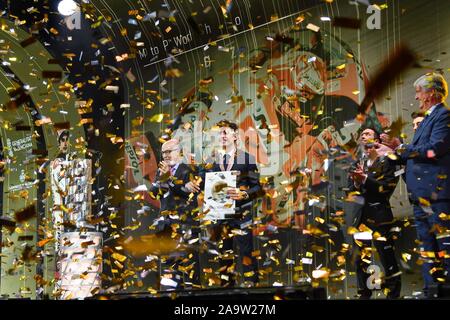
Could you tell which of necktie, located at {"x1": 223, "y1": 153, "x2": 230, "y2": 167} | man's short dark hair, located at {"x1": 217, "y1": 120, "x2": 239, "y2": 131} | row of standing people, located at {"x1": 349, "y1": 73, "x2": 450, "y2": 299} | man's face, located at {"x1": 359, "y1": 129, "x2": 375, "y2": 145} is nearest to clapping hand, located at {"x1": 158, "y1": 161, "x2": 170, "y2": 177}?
necktie, located at {"x1": 223, "y1": 153, "x2": 230, "y2": 167}

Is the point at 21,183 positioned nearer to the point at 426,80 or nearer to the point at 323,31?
the point at 323,31

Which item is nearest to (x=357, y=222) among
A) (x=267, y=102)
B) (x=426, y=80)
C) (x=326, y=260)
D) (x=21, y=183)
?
(x=326, y=260)

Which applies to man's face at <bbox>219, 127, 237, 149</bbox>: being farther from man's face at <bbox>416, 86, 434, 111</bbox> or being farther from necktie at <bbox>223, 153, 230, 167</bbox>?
man's face at <bbox>416, 86, 434, 111</bbox>

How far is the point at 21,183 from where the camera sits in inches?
350

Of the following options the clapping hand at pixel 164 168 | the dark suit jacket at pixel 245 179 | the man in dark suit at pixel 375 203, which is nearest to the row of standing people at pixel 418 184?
the man in dark suit at pixel 375 203

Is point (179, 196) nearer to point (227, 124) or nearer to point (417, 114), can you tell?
point (227, 124)

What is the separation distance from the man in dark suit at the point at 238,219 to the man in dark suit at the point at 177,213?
119mm

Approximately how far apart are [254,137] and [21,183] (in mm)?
3684

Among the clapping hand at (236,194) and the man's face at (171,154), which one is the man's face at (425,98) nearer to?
the clapping hand at (236,194)

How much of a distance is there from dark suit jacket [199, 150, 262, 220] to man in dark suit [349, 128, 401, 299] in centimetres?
84

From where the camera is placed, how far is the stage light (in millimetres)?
6988

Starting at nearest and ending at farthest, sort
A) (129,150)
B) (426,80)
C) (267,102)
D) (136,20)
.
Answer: (426,80) < (267,102) < (136,20) < (129,150)
